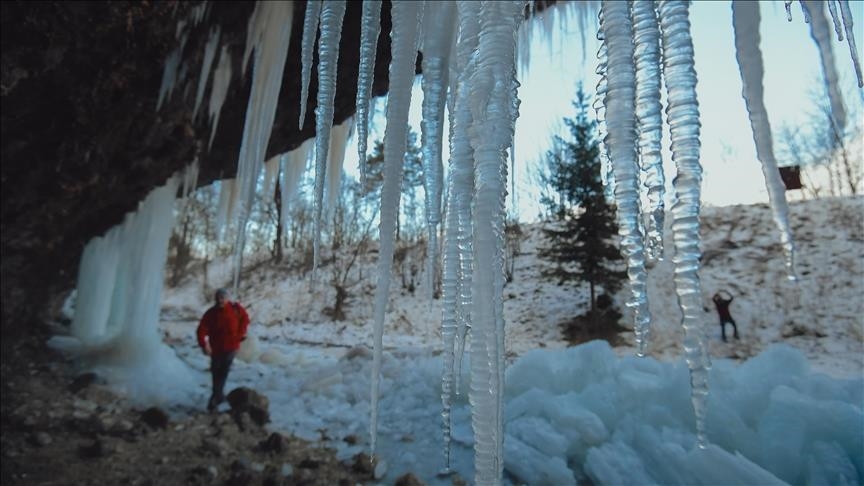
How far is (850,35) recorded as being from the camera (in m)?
0.80

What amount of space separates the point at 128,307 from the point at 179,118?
8.97 ft

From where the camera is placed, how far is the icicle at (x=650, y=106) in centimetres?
75

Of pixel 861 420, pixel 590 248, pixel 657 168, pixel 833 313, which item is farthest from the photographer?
pixel 590 248

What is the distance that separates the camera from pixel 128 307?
516cm

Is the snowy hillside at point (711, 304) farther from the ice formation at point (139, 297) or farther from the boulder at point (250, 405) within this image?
the boulder at point (250, 405)

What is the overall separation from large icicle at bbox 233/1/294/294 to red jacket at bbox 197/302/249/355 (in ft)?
4.33

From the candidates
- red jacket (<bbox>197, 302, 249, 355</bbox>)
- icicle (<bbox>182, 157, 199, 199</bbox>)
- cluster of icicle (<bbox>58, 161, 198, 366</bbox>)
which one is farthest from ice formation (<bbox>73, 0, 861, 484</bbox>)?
cluster of icicle (<bbox>58, 161, 198, 366</bbox>)

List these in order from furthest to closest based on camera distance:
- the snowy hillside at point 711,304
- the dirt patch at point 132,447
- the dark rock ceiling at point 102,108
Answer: the snowy hillside at point 711,304
the dirt patch at point 132,447
the dark rock ceiling at point 102,108

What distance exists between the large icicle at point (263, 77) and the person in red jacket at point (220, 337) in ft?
4.33

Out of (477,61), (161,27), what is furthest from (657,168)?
(161,27)

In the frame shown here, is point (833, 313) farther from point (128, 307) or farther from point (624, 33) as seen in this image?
point (128, 307)

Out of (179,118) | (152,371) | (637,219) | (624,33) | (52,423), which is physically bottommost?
(52,423)

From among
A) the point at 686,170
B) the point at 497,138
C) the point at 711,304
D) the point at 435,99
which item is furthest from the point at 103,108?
the point at 711,304

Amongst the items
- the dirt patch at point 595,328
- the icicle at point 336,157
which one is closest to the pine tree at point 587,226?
the dirt patch at point 595,328
